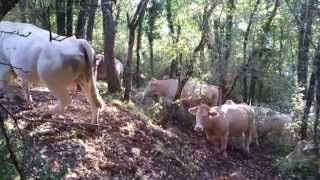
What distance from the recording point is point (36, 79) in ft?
27.3

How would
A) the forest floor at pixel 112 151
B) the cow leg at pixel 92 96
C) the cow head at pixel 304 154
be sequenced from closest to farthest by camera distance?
1. the forest floor at pixel 112 151
2. the cow leg at pixel 92 96
3. the cow head at pixel 304 154

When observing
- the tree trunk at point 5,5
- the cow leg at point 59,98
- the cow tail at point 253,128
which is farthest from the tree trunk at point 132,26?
the tree trunk at point 5,5

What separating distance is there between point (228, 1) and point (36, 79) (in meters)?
10.6

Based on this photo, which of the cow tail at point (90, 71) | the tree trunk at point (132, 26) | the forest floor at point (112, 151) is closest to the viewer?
the forest floor at point (112, 151)

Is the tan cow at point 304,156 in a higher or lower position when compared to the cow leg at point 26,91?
lower

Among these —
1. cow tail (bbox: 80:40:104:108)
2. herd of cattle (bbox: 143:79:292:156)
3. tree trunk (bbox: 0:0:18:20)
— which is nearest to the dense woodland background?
herd of cattle (bbox: 143:79:292:156)

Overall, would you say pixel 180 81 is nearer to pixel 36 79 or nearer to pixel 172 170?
pixel 172 170

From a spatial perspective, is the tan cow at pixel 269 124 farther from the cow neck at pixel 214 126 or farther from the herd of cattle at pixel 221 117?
the cow neck at pixel 214 126

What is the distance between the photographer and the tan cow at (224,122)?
41.5ft

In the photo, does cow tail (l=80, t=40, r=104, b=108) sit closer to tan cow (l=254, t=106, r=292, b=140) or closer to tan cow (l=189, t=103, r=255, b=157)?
tan cow (l=189, t=103, r=255, b=157)

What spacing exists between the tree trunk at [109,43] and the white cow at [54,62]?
3.63 m

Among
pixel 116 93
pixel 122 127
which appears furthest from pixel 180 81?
pixel 122 127

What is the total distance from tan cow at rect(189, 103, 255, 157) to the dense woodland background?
3.20ft

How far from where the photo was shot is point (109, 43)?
1254cm
